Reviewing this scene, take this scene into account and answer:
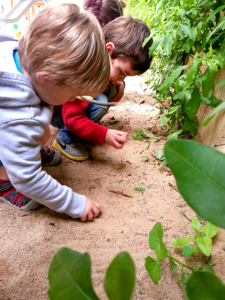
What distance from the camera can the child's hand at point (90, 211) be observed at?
976mm

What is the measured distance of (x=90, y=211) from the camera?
0.99 metres

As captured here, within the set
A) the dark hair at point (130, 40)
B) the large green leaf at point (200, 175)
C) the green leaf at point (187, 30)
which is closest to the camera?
the large green leaf at point (200, 175)

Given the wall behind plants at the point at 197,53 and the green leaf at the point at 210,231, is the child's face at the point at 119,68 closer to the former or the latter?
the wall behind plants at the point at 197,53

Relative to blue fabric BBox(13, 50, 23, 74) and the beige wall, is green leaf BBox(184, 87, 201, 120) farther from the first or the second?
blue fabric BBox(13, 50, 23, 74)

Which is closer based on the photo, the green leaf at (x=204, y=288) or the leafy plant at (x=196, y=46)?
the green leaf at (x=204, y=288)

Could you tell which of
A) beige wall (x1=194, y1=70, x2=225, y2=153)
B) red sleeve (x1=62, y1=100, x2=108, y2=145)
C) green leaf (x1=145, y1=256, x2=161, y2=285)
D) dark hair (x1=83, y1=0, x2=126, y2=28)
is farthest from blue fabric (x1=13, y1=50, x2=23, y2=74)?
dark hair (x1=83, y1=0, x2=126, y2=28)

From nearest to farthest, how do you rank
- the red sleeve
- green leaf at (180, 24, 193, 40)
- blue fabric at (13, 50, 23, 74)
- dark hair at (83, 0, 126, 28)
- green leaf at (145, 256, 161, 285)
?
green leaf at (145, 256, 161, 285), blue fabric at (13, 50, 23, 74), green leaf at (180, 24, 193, 40), the red sleeve, dark hair at (83, 0, 126, 28)

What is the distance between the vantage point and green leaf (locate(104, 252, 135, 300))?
252 mm

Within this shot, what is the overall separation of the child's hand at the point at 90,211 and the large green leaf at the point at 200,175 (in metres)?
0.78

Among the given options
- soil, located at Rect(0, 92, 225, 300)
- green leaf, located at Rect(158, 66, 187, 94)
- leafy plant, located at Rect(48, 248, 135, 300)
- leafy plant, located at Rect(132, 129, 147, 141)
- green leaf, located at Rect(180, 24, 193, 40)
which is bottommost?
soil, located at Rect(0, 92, 225, 300)

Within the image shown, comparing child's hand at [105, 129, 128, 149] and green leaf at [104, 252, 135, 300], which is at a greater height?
green leaf at [104, 252, 135, 300]

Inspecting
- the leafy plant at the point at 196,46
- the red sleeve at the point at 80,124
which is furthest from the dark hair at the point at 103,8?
the red sleeve at the point at 80,124

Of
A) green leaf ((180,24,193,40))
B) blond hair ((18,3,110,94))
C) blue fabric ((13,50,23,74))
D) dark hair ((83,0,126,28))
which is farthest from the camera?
dark hair ((83,0,126,28))

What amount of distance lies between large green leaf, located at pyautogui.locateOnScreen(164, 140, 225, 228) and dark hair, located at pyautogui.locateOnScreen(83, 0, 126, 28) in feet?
6.16
